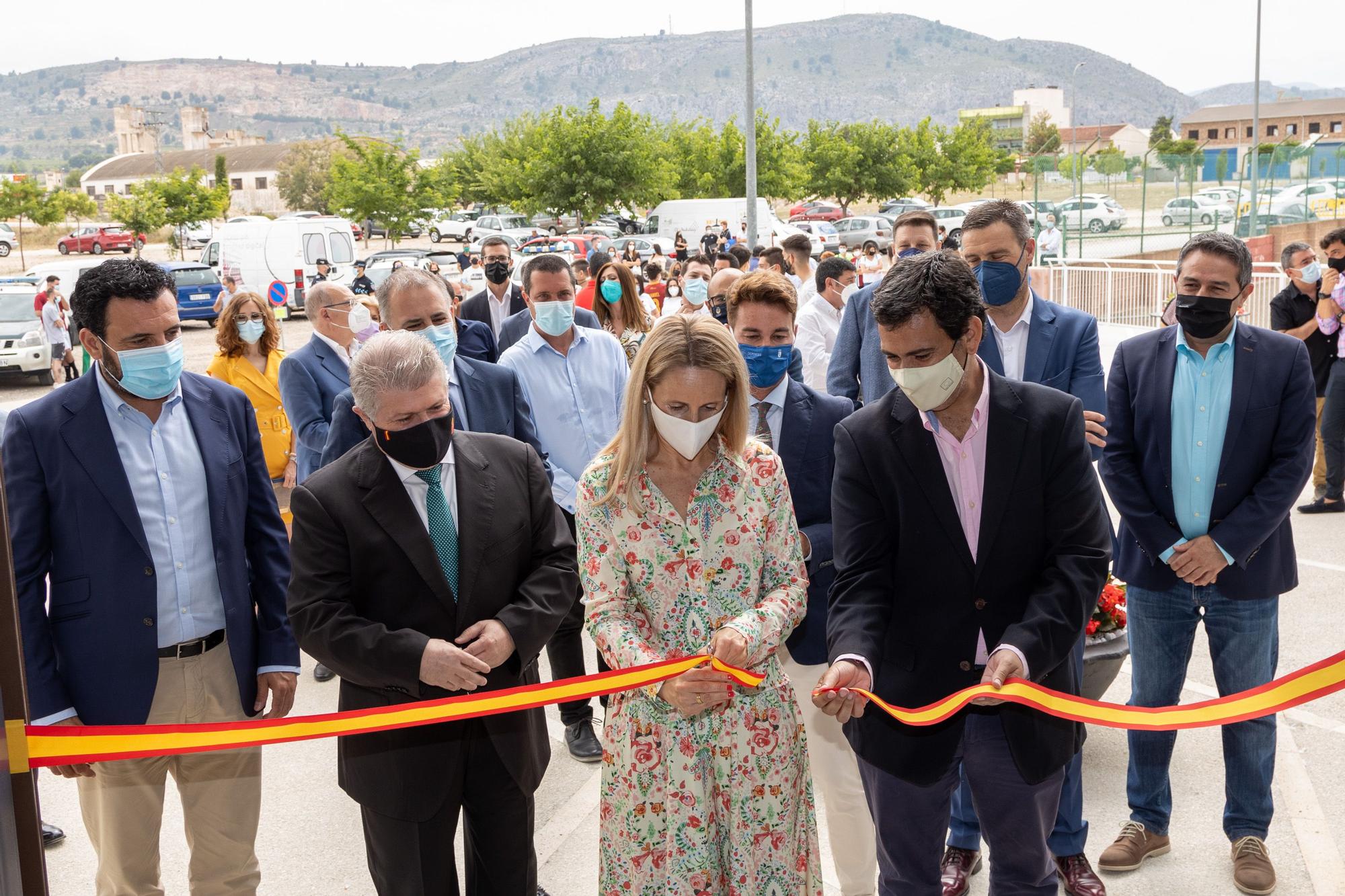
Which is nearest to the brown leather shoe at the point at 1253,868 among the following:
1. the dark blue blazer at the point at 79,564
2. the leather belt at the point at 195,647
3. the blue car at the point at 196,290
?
the leather belt at the point at 195,647

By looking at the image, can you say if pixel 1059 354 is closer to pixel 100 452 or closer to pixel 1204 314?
pixel 1204 314

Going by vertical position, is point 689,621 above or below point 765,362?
below

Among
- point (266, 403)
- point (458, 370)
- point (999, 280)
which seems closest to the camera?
point (999, 280)

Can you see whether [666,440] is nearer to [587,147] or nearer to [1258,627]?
[1258,627]

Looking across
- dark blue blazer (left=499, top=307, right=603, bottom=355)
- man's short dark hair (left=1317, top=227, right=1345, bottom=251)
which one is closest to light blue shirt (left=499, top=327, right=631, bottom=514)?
dark blue blazer (left=499, top=307, right=603, bottom=355)

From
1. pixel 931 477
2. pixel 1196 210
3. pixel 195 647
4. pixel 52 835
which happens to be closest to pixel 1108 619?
pixel 931 477

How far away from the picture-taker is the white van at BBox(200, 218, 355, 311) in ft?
92.9

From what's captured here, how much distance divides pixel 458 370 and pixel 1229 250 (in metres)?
2.99

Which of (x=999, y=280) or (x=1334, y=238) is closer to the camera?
(x=999, y=280)

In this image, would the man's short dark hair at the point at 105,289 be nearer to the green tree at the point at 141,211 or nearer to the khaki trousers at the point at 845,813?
the khaki trousers at the point at 845,813

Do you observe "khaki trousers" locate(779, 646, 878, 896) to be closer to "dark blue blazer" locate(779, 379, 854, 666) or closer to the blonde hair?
"dark blue blazer" locate(779, 379, 854, 666)

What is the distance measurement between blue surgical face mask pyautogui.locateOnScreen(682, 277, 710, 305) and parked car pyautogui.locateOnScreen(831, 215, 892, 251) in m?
30.2

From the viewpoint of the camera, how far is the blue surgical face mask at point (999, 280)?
418 centimetres

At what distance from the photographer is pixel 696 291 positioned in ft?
34.0
